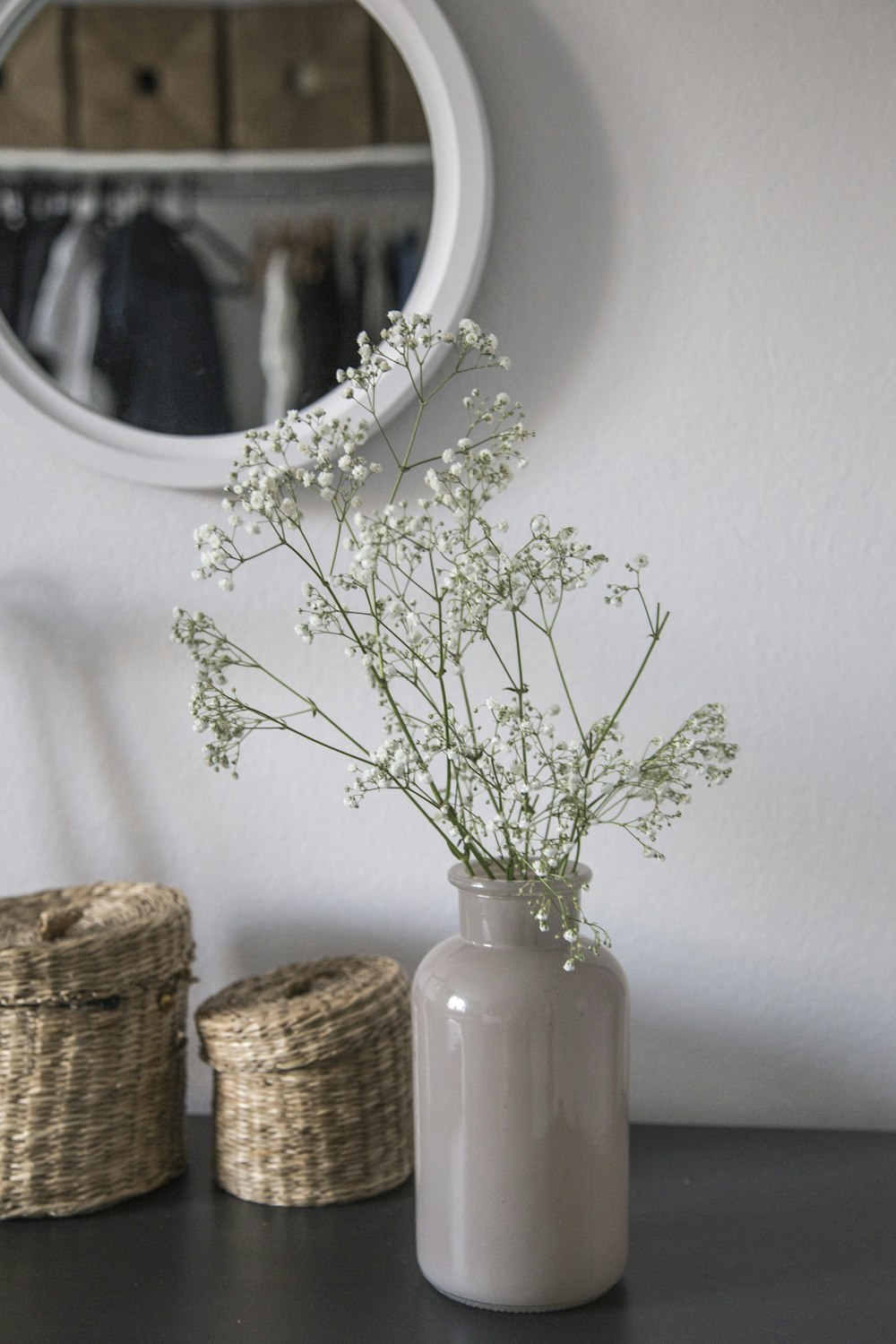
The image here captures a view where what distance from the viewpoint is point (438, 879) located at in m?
1.04

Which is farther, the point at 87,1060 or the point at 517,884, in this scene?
the point at 87,1060

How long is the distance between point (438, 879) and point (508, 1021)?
0.32m

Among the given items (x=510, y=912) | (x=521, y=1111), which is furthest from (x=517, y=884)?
(x=521, y=1111)

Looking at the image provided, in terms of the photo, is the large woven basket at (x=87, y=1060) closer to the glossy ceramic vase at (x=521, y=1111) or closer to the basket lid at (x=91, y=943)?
the basket lid at (x=91, y=943)

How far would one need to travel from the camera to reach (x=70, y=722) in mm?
1066

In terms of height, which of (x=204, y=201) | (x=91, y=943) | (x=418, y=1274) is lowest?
(x=418, y=1274)

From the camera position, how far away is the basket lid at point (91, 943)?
84cm

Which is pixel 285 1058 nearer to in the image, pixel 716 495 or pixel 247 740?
pixel 247 740

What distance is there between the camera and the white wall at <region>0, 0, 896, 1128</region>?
97cm

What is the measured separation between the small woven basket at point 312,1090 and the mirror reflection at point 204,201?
48 cm

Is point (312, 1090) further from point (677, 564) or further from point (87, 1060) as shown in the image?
point (677, 564)

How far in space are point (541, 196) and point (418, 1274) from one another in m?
0.81

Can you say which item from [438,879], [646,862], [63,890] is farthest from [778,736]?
[63,890]

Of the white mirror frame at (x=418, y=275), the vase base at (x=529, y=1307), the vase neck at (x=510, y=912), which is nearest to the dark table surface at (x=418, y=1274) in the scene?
the vase base at (x=529, y=1307)
